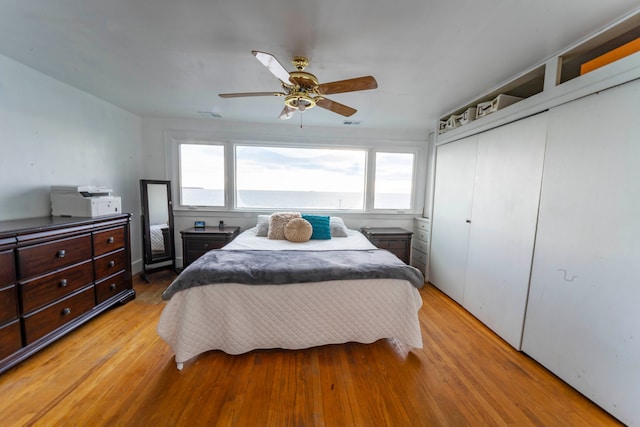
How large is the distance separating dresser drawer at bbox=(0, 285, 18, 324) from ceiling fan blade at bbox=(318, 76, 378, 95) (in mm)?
2497

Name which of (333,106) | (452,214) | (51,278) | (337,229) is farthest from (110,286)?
(452,214)

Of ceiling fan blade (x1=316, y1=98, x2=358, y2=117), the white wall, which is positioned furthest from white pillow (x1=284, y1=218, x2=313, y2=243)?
the white wall

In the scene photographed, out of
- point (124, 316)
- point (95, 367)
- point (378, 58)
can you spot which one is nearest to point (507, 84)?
point (378, 58)

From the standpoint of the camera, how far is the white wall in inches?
74.4

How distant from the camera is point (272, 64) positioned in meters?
1.42

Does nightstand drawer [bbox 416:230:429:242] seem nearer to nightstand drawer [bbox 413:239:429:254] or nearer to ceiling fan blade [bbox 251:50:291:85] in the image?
nightstand drawer [bbox 413:239:429:254]

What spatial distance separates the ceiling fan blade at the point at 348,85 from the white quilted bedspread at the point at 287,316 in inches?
56.5

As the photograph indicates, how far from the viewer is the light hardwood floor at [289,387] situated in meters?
1.30

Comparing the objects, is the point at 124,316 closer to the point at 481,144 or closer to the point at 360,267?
the point at 360,267

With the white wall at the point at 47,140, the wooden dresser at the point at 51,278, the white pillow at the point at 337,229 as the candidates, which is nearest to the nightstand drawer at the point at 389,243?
the white pillow at the point at 337,229

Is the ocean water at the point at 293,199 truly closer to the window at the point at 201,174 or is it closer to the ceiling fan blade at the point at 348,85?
the window at the point at 201,174

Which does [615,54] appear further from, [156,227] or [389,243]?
[156,227]

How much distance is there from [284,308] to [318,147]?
2.62m

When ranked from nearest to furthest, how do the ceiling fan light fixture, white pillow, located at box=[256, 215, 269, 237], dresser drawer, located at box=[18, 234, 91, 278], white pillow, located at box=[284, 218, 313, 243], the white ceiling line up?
the white ceiling → dresser drawer, located at box=[18, 234, 91, 278] → the ceiling fan light fixture → white pillow, located at box=[284, 218, 313, 243] → white pillow, located at box=[256, 215, 269, 237]
